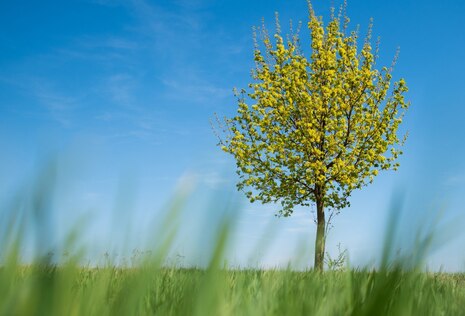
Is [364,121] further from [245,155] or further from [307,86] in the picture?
[245,155]

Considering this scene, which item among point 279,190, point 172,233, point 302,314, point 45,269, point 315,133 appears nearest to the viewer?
point 172,233

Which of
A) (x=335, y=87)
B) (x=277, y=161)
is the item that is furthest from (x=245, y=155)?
(x=335, y=87)

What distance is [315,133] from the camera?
17.1 m

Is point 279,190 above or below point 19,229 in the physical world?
above

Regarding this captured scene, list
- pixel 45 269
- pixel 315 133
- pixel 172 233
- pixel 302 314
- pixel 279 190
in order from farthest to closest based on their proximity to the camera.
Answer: pixel 279 190
pixel 315 133
pixel 302 314
pixel 45 269
pixel 172 233

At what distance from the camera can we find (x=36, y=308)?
75 cm

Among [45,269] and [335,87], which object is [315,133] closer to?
[335,87]

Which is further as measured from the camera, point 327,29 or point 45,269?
point 327,29

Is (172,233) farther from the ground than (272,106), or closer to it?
closer to it

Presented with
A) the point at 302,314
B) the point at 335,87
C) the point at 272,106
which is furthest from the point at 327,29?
the point at 302,314

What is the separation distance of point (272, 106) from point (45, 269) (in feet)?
57.0

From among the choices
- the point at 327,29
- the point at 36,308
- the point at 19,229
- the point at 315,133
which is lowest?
the point at 36,308

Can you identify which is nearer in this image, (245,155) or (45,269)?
(45,269)

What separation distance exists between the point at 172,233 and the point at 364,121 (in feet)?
58.7
